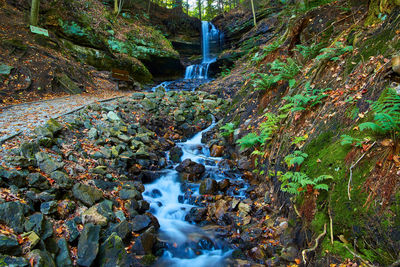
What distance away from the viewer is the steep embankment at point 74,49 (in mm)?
9641

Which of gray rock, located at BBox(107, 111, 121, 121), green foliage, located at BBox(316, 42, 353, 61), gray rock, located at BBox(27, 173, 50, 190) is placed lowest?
gray rock, located at BBox(27, 173, 50, 190)

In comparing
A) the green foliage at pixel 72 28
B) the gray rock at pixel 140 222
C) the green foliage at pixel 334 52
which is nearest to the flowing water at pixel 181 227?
the gray rock at pixel 140 222

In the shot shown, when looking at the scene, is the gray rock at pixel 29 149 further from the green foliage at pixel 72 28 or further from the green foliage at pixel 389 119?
the green foliage at pixel 72 28

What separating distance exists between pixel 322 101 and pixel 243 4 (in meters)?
25.9

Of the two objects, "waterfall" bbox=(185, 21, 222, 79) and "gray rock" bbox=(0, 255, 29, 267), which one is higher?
"waterfall" bbox=(185, 21, 222, 79)

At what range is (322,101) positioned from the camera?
4.61 meters

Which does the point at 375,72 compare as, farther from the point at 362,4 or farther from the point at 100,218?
the point at 100,218

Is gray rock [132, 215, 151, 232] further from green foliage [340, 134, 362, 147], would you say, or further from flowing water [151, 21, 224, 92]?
flowing water [151, 21, 224, 92]

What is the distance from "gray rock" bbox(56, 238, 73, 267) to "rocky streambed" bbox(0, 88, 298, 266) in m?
0.01

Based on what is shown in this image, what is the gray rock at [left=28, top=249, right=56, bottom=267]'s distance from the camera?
2.70 metres

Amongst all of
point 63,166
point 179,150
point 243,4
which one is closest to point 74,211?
point 63,166

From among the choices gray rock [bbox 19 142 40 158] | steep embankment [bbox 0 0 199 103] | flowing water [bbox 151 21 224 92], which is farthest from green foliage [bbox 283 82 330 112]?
flowing water [bbox 151 21 224 92]

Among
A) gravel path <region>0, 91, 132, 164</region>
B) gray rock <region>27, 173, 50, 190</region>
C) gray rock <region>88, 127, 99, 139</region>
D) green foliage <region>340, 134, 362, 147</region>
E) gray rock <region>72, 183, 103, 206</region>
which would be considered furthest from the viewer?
gray rock <region>88, 127, 99, 139</region>

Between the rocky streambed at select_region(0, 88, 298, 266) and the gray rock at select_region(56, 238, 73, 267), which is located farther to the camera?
the rocky streambed at select_region(0, 88, 298, 266)
